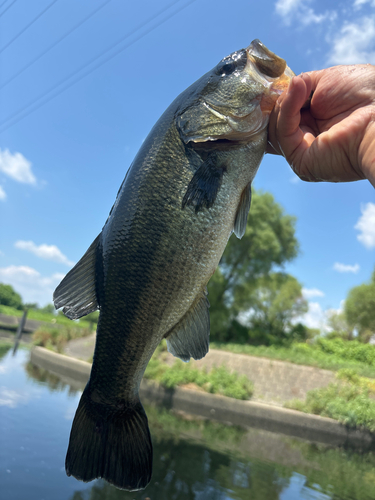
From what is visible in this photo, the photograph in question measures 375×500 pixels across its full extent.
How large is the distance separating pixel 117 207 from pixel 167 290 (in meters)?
0.49

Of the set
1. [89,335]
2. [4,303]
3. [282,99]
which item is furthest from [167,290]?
[4,303]

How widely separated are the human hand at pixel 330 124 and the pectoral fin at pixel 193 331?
855mm

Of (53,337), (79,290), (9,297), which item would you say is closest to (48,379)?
(53,337)

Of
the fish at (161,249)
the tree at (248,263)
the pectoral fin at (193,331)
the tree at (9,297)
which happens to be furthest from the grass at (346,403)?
the tree at (9,297)

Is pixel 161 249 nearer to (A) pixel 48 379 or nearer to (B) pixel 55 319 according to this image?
(A) pixel 48 379

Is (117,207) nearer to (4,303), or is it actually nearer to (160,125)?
(160,125)

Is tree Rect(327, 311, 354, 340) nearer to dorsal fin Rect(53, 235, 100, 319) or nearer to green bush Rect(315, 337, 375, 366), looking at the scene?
green bush Rect(315, 337, 375, 366)

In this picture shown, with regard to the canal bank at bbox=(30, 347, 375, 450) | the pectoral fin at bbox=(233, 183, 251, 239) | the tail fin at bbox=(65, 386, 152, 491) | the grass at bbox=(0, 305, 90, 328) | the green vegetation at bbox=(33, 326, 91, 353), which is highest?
the pectoral fin at bbox=(233, 183, 251, 239)

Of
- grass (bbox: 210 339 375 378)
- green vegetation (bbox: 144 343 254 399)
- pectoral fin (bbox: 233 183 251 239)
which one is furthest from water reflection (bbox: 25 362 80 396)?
pectoral fin (bbox: 233 183 251 239)

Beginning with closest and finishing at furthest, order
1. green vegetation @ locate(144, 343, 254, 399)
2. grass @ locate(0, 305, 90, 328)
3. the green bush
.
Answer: green vegetation @ locate(144, 343, 254, 399)
the green bush
grass @ locate(0, 305, 90, 328)

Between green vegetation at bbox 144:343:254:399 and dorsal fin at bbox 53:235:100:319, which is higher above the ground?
dorsal fin at bbox 53:235:100:319

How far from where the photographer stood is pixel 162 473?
25.3ft

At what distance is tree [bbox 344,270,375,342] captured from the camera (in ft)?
124

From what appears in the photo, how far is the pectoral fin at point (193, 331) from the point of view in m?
1.85
